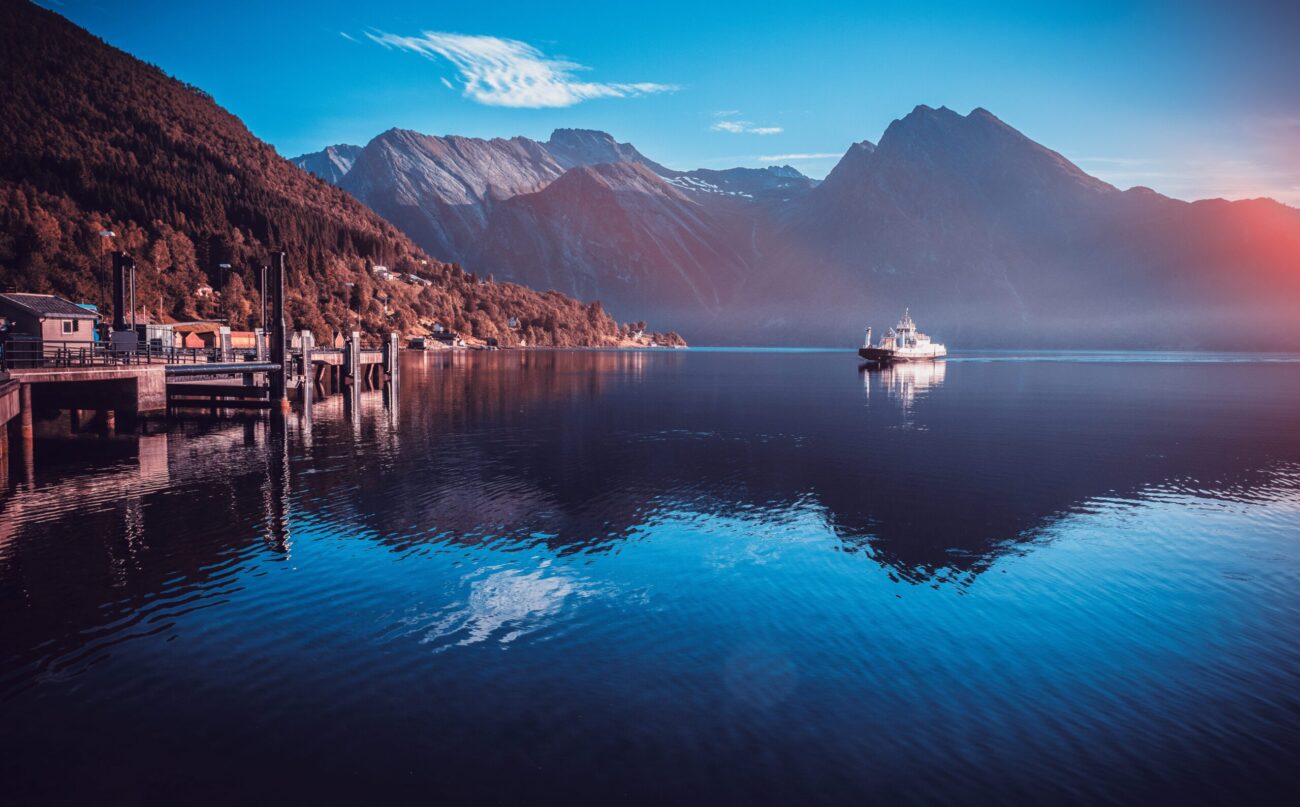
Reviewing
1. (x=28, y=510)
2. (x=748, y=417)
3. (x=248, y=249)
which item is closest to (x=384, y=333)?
(x=248, y=249)

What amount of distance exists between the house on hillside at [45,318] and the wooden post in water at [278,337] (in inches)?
486

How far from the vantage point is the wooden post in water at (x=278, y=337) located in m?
52.7

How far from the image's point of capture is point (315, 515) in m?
24.1

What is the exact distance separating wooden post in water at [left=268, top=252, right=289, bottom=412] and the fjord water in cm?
2115

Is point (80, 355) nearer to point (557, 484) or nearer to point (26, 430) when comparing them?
point (26, 430)

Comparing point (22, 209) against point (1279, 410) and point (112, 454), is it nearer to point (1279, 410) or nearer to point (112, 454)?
point (112, 454)

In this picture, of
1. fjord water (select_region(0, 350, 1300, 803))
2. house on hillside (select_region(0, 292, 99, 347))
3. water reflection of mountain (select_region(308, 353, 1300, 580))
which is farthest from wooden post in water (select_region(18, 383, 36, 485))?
house on hillside (select_region(0, 292, 99, 347))

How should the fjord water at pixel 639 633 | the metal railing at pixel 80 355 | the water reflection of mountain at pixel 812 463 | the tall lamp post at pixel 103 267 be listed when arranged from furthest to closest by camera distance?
the tall lamp post at pixel 103 267
the metal railing at pixel 80 355
the water reflection of mountain at pixel 812 463
the fjord water at pixel 639 633

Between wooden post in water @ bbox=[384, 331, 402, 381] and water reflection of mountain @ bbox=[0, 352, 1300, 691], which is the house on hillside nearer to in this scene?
water reflection of mountain @ bbox=[0, 352, 1300, 691]

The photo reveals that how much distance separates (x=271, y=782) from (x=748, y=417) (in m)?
51.4

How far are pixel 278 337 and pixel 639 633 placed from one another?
51.5 meters

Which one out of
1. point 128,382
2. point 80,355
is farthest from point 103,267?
point 128,382

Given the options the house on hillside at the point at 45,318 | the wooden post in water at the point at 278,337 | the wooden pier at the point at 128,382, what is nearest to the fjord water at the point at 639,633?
the wooden pier at the point at 128,382

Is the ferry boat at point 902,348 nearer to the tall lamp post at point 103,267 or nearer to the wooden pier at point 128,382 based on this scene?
the wooden pier at point 128,382
